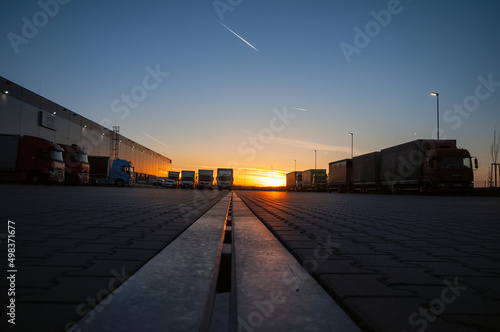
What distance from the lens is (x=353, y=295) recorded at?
1761mm

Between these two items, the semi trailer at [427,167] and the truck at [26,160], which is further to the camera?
the truck at [26,160]

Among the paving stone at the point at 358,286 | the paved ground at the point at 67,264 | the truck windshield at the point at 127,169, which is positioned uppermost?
the truck windshield at the point at 127,169

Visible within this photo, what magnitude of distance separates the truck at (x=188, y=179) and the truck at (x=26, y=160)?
87.9 feet

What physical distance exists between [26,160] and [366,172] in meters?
30.0

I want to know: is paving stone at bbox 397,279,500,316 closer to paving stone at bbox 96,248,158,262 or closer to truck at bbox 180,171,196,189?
paving stone at bbox 96,248,158,262

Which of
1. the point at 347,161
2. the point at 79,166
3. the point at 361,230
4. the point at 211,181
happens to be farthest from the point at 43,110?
the point at 361,230

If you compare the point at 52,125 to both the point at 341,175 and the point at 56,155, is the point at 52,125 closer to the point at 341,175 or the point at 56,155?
the point at 56,155

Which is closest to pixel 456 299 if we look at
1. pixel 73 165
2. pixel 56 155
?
pixel 56 155

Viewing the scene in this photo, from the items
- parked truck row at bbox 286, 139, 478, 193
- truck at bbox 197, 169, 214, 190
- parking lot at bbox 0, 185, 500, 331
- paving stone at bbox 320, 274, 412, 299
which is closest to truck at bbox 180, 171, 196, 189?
truck at bbox 197, 169, 214, 190

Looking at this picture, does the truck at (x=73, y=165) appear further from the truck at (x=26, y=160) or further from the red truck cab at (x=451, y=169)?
the red truck cab at (x=451, y=169)

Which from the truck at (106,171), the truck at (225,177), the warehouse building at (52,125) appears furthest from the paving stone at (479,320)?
the truck at (225,177)

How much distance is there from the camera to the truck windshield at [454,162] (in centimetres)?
2473

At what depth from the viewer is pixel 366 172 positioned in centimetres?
3628

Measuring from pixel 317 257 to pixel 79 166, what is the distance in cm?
3570
